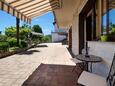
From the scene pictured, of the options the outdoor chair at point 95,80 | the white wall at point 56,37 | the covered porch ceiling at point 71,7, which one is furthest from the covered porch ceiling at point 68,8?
the white wall at point 56,37

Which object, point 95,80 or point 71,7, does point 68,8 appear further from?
point 95,80

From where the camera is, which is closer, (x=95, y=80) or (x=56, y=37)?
(x=95, y=80)

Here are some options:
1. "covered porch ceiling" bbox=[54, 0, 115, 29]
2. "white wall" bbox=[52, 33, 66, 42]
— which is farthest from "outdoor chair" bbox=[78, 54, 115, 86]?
"white wall" bbox=[52, 33, 66, 42]

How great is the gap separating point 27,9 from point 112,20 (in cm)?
507

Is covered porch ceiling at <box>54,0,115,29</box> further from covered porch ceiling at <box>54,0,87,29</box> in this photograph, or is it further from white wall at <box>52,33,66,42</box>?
white wall at <box>52,33,66,42</box>

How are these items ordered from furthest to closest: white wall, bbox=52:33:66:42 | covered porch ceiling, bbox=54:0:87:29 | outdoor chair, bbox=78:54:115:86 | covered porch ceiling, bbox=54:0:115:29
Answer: white wall, bbox=52:33:66:42 → covered porch ceiling, bbox=54:0:87:29 → covered porch ceiling, bbox=54:0:115:29 → outdoor chair, bbox=78:54:115:86

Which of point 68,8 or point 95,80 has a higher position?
point 68,8

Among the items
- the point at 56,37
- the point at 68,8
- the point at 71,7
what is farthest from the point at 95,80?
the point at 56,37

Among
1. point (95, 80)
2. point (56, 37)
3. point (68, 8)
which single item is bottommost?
point (95, 80)

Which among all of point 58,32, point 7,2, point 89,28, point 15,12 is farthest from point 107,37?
point 58,32

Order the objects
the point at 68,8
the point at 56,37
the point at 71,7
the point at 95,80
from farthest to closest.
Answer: the point at 56,37 → the point at 68,8 → the point at 71,7 → the point at 95,80

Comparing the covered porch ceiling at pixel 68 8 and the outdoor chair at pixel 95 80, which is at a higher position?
the covered porch ceiling at pixel 68 8

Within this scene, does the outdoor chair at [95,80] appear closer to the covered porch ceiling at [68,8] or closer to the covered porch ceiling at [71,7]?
the covered porch ceiling at [71,7]

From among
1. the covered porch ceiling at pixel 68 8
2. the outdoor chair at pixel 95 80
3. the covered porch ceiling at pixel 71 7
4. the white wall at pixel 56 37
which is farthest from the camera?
the white wall at pixel 56 37
